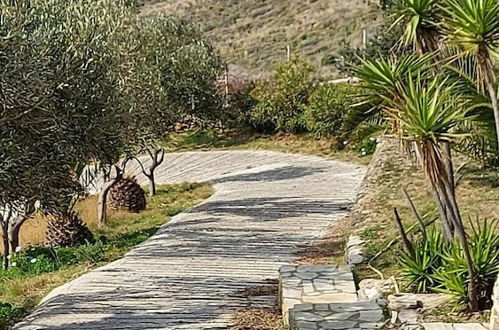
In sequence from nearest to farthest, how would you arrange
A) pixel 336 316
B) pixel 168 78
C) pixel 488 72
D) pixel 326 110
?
pixel 488 72 → pixel 336 316 → pixel 168 78 → pixel 326 110

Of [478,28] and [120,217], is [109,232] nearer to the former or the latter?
[120,217]

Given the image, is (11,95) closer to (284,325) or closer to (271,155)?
(284,325)

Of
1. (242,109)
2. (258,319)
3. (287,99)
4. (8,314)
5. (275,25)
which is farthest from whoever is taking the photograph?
(275,25)

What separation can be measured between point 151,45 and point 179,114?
100.0 inches

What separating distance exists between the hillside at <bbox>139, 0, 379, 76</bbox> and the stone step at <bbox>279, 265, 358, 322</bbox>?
91.1 feet

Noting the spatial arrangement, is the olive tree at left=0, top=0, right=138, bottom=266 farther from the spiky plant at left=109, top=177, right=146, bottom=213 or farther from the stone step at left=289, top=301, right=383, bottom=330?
the spiky plant at left=109, top=177, right=146, bottom=213

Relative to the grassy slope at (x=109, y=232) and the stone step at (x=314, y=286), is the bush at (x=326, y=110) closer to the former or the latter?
the grassy slope at (x=109, y=232)

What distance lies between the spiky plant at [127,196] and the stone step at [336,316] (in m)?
11.0

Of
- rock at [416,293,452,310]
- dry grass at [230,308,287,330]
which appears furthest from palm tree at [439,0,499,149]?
dry grass at [230,308,287,330]

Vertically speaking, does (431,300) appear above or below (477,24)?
below

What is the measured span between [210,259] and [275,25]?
41.9m

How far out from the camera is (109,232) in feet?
51.1

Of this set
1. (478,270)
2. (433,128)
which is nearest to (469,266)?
(478,270)

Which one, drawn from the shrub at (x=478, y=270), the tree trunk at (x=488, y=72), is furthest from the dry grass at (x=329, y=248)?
the tree trunk at (x=488, y=72)
